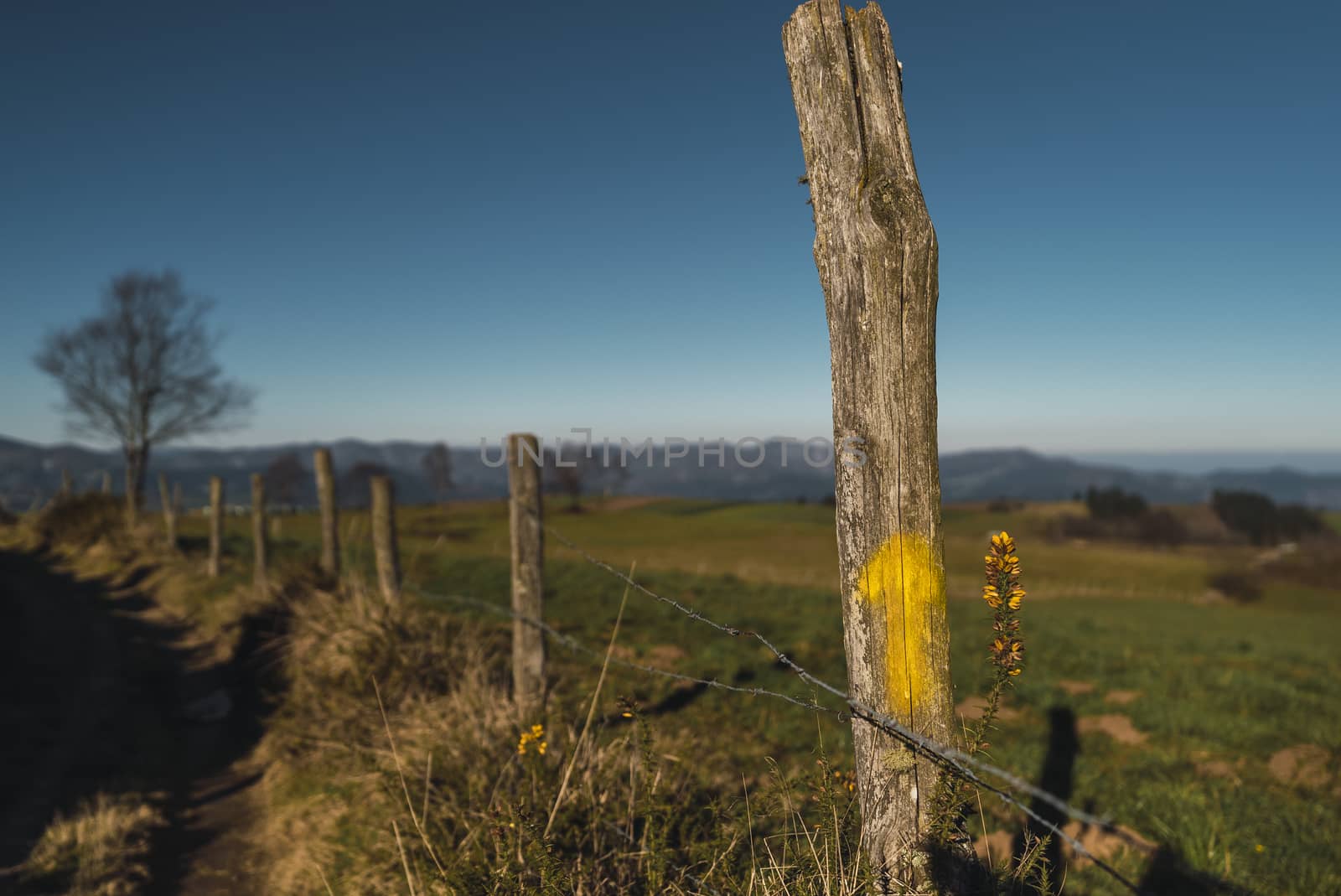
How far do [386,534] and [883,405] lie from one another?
5.87m

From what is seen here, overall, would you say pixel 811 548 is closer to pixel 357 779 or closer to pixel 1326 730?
pixel 1326 730

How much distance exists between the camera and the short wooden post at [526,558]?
5.27m

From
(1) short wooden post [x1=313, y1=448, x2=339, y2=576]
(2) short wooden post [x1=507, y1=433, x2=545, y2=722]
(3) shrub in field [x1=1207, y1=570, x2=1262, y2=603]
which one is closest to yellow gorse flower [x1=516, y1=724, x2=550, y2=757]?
(2) short wooden post [x1=507, y1=433, x2=545, y2=722]

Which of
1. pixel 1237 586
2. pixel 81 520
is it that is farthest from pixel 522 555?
pixel 1237 586

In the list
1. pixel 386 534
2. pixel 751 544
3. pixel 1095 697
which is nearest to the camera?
pixel 386 534

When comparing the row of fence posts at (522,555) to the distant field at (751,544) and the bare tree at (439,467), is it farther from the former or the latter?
the bare tree at (439,467)

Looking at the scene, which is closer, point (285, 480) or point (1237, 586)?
point (1237, 586)

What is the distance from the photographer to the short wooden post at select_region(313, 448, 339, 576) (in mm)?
8461

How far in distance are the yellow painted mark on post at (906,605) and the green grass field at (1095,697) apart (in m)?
0.38

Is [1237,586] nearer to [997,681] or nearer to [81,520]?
[997,681]

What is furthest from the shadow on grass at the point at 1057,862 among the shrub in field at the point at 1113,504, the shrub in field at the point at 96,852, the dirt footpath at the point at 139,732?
the shrub in field at the point at 1113,504

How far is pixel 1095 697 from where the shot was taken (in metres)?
8.02

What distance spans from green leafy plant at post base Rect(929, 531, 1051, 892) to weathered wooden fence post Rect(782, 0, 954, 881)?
0.05m

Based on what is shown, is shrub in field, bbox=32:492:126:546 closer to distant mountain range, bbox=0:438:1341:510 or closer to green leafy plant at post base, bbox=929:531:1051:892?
distant mountain range, bbox=0:438:1341:510
